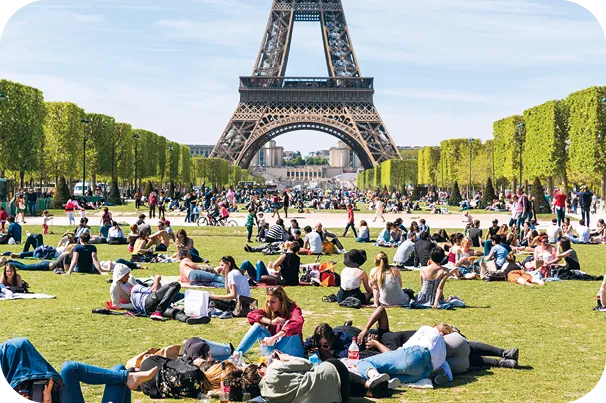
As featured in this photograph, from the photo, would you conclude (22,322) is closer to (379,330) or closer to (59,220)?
(379,330)

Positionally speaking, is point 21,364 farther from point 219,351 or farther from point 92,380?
point 219,351

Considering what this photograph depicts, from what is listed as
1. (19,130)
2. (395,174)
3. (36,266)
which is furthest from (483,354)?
(395,174)

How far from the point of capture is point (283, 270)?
49.2 ft

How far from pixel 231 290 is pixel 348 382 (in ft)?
14.3

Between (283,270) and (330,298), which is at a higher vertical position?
(283,270)

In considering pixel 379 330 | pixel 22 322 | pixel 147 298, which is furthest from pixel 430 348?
pixel 22 322

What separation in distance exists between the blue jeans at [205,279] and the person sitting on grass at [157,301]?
105 inches

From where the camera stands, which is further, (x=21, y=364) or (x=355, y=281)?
(x=355, y=281)

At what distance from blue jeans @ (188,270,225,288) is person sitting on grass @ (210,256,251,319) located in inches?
107

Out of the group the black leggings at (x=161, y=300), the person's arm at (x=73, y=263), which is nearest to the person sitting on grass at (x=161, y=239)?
the person's arm at (x=73, y=263)

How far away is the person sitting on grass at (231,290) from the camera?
37.7ft

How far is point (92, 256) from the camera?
16.5 m

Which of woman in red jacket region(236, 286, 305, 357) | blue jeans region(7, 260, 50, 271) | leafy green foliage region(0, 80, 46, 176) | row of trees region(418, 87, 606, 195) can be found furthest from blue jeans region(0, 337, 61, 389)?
leafy green foliage region(0, 80, 46, 176)

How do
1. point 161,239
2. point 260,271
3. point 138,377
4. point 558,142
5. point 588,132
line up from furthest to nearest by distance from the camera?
point 558,142, point 588,132, point 161,239, point 260,271, point 138,377
